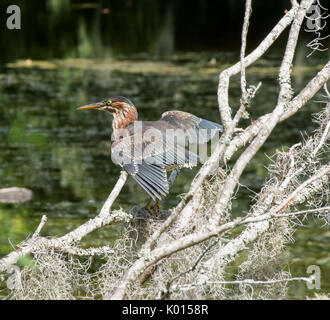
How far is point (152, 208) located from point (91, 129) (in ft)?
23.6

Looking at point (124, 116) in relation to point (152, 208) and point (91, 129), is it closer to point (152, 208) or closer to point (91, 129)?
point (152, 208)

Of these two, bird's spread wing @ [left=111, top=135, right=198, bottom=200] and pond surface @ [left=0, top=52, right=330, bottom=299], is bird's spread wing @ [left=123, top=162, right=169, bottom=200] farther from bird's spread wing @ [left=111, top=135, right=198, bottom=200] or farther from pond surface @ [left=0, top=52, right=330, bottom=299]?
pond surface @ [left=0, top=52, right=330, bottom=299]

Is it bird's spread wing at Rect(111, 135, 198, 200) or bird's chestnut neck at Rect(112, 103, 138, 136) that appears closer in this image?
bird's spread wing at Rect(111, 135, 198, 200)

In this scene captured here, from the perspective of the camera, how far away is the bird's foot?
415 centimetres

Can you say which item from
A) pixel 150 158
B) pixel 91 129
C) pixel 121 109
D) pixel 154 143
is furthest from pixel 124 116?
pixel 91 129

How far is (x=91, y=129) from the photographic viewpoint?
11320 mm

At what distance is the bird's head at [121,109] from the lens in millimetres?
4781

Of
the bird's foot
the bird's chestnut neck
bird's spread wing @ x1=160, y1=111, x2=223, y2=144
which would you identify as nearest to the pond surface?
bird's spread wing @ x1=160, y1=111, x2=223, y2=144

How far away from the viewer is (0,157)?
9.89 metres

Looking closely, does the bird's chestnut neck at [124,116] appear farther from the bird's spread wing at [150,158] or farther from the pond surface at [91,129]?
the pond surface at [91,129]

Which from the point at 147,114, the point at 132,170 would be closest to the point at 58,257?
the point at 132,170
